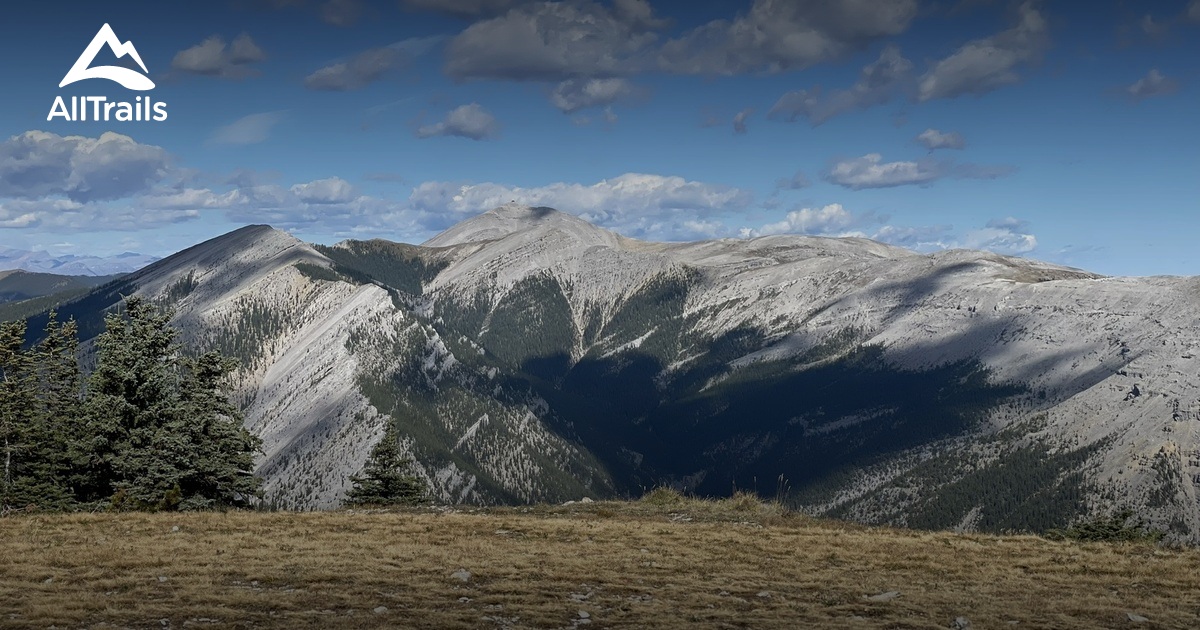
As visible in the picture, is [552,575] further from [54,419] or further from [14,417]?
[54,419]

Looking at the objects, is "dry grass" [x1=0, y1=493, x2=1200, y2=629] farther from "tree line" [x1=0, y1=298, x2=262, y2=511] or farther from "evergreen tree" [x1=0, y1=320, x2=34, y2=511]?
"evergreen tree" [x1=0, y1=320, x2=34, y2=511]

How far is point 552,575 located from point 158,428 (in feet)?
119

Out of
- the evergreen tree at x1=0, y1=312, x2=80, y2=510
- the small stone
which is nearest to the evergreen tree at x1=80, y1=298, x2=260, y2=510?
the evergreen tree at x1=0, y1=312, x2=80, y2=510

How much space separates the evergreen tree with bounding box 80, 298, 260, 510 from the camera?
53.2 m

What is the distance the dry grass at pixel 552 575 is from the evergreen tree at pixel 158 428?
Result: 12809 mm

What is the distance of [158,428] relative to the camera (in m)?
55.7

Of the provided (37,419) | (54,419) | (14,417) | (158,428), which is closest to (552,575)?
(158,428)

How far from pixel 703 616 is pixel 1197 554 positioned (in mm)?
24650

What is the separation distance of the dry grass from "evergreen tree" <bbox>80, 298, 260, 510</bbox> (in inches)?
504

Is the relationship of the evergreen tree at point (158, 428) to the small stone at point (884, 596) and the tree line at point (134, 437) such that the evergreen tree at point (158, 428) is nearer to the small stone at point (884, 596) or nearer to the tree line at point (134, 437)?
the tree line at point (134, 437)

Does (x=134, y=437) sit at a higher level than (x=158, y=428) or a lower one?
lower

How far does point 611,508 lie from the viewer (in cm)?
5119

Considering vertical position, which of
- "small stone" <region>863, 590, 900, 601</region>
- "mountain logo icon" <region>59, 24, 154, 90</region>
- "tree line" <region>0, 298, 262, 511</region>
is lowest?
"small stone" <region>863, 590, 900, 601</region>

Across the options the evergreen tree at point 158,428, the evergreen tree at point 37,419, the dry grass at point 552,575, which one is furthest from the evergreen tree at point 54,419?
the dry grass at point 552,575
